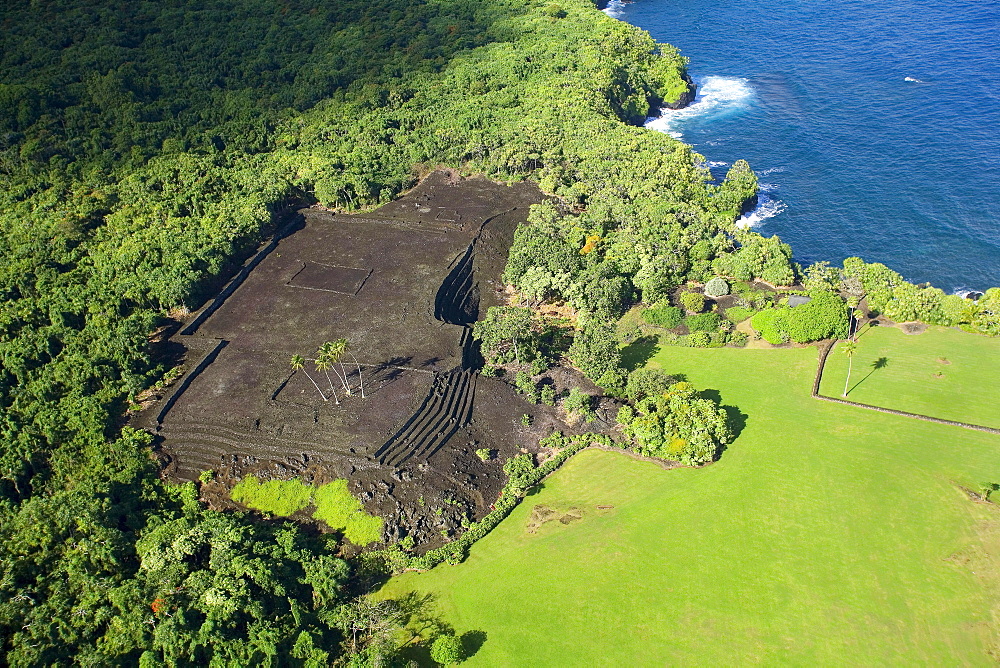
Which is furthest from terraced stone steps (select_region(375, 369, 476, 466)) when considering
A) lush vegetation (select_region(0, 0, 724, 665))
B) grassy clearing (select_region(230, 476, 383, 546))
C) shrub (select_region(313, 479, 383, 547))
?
lush vegetation (select_region(0, 0, 724, 665))

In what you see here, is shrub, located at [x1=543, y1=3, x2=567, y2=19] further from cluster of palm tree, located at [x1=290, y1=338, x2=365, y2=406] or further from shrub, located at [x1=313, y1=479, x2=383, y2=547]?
shrub, located at [x1=313, y1=479, x2=383, y2=547]

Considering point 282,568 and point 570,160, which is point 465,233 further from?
point 282,568

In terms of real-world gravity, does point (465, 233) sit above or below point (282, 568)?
above

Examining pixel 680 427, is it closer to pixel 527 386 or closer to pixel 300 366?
pixel 527 386

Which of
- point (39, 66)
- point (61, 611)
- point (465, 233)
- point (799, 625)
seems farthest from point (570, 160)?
point (39, 66)

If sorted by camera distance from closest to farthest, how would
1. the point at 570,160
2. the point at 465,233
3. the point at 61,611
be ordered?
the point at 61,611, the point at 465,233, the point at 570,160

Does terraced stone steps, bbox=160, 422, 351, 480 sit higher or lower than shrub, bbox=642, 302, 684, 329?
lower

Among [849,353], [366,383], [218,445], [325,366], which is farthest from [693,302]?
[218,445]
